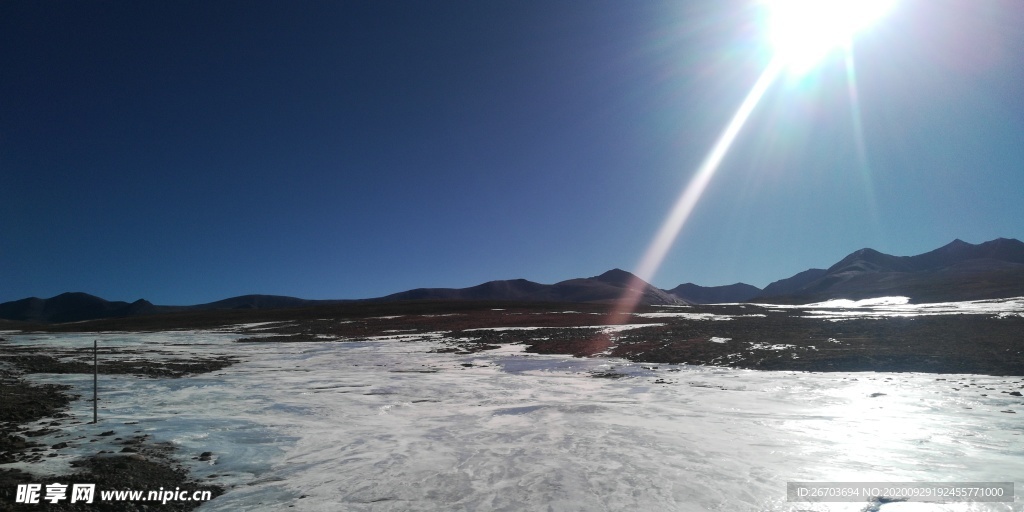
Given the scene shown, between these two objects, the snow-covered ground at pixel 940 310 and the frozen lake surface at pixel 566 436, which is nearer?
the frozen lake surface at pixel 566 436

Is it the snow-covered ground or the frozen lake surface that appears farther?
the snow-covered ground

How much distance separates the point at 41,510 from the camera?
6.73 meters

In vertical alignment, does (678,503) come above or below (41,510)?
below

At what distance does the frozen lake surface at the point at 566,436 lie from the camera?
7.89m

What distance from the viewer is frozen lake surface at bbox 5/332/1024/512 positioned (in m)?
7.89

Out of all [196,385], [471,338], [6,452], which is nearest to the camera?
[6,452]

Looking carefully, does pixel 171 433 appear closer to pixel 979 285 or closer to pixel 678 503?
pixel 678 503

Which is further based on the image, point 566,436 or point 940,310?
point 940,310

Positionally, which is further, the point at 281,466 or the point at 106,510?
the point at 281,466

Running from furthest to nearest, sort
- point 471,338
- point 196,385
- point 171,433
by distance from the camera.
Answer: point 471,338 < point 196,385 < point 171,433

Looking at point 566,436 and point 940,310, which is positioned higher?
point 940,310

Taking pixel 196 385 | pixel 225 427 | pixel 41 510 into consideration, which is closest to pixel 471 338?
pixel 196 385

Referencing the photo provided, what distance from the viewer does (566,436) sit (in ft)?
36.7

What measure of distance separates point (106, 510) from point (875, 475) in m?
12.3
